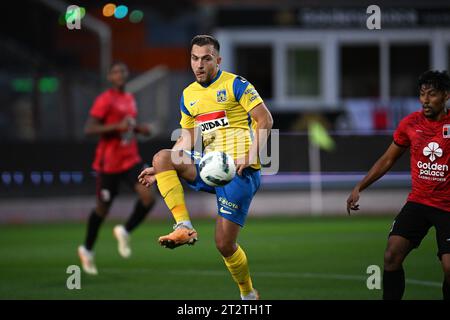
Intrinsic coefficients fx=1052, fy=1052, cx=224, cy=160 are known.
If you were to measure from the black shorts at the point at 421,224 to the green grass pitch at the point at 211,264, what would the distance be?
1880 mm

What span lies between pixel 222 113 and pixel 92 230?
4.38 m

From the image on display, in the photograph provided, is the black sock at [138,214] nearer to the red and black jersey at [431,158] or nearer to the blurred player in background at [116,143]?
the blurred player in background at [116,143]

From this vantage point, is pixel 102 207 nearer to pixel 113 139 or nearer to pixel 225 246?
pixel 113 139

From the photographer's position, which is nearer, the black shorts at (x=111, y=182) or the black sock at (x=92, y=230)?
the black sock at (x=92, y=230)

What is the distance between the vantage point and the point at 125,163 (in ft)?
45.5

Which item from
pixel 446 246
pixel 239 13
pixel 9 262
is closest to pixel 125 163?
pixel 9 262

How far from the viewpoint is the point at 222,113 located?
369 inches

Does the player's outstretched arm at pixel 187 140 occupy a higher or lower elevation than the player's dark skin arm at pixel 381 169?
higher

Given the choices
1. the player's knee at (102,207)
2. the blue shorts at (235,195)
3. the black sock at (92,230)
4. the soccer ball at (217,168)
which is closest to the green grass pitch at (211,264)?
the black sock at (92,230)

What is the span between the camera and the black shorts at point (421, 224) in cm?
871

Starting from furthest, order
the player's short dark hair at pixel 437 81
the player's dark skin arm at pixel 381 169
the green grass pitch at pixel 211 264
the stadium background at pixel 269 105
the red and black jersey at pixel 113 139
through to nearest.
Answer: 1. the red and black jersey at pixel 113 139
2. the stadium background at pixel 269 105
3. the green grass pitch at pixel 211 264
4. the player's dark skin arm at pixel 381 169
5. the player's short dark hair at pixel 437 81

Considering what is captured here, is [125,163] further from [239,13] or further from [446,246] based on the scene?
[239,13]

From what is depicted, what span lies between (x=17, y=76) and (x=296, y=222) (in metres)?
8.17

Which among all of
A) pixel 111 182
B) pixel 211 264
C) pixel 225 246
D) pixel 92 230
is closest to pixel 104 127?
pixel 111 182
